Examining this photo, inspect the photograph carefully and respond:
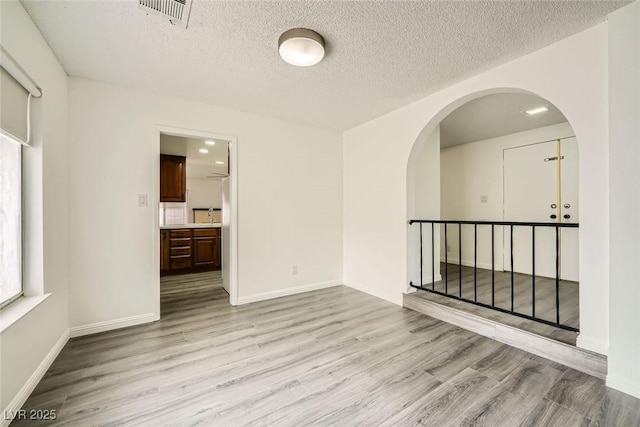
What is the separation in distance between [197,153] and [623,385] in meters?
6.03

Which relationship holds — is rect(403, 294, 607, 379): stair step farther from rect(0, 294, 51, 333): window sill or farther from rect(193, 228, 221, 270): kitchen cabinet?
rect(193, 228, 221, 270): kitchen cabinet

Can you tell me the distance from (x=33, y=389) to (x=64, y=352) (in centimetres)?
52

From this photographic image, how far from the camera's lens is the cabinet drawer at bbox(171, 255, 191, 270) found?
15.5ft

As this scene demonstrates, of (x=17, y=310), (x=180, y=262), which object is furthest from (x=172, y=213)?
(x=17, y=310)

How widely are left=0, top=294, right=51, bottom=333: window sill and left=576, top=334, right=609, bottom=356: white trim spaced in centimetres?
349

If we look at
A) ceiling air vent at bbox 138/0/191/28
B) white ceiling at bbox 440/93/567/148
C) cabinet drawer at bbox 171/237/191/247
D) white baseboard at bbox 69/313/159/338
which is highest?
white ceiling at bbox 440/93/567/148

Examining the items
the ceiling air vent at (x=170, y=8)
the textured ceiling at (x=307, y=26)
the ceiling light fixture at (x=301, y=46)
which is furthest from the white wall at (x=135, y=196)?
the ceiling light fixture at (x=301, y=46)

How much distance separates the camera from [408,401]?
5.12 ft

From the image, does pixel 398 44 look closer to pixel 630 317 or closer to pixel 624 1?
pixel 624 1

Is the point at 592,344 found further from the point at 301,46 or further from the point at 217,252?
the point at 217,252

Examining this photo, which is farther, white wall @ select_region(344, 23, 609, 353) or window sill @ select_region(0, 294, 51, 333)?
white wall @ select_region(344, 23, 609, 353)

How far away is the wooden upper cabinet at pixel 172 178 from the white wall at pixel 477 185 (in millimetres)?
5266

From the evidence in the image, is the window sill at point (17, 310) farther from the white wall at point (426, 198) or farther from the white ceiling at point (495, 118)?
the white ceiling at point (495, 118)

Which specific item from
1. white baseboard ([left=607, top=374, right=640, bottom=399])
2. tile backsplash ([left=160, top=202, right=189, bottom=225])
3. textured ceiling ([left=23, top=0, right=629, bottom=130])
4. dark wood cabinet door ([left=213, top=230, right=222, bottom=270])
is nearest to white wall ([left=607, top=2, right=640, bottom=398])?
white baseboard ([left=607, top=374, right=640, bottom=399])
